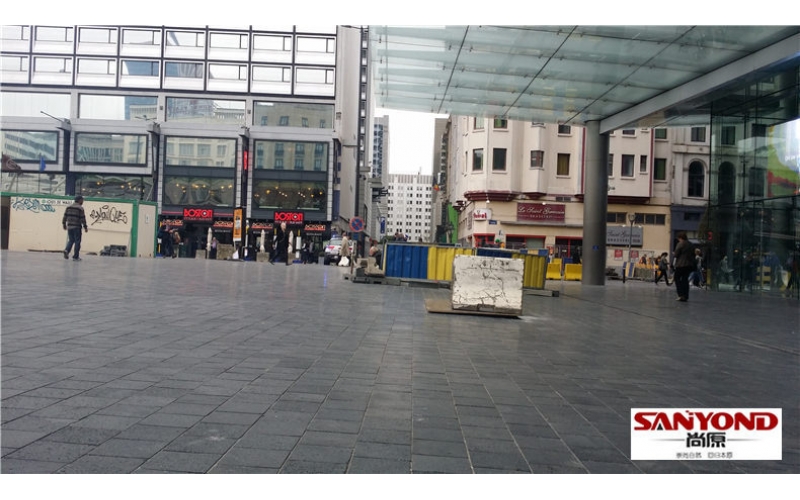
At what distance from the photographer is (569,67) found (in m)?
19.1

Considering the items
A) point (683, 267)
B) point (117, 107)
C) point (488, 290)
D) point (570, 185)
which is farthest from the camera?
point (117, 107)

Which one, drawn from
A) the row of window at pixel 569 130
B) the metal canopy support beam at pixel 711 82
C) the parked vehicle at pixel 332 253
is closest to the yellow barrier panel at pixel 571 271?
the metal canopy support beam at pixel 711 82

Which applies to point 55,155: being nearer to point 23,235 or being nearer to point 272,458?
point 23,235

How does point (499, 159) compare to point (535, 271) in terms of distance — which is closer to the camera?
point (535, 271)

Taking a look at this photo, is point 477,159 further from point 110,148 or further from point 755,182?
point 110,148

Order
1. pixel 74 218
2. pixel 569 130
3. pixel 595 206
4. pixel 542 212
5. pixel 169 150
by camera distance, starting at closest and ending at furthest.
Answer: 1. pixel 74 218
2. pixel 595 206
3. pixel 542 212
4. pixel 569 130
5. pixel 169 150

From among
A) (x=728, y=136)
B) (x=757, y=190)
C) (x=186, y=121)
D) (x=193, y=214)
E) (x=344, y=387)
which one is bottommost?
(x=344, y=387)

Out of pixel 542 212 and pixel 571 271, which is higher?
pixel 542 212

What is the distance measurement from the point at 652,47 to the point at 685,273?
5961 millimetres

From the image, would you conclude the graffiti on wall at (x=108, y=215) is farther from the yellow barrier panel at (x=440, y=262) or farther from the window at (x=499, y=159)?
the window at (x=499, y=159)

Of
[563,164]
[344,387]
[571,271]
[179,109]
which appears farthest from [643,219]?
[344,387]

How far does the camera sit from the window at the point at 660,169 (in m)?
46.2

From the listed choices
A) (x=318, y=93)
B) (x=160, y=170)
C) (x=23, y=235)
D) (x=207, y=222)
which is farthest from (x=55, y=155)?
(x=23, y=235)

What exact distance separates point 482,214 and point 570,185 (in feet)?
21.9
